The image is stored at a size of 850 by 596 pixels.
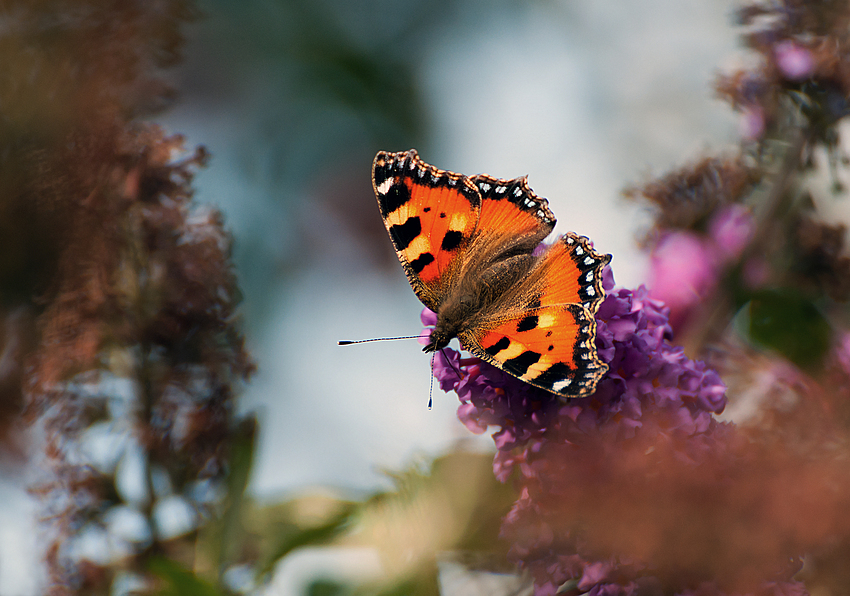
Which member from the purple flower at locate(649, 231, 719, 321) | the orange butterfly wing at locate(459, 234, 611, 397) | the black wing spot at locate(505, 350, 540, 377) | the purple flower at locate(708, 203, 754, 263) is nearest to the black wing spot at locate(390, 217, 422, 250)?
the orange butterfly wing at locate(459, 234, 611, 397)

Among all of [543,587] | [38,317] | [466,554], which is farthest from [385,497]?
[38,317]

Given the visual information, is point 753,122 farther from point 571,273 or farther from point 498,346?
point 498,346

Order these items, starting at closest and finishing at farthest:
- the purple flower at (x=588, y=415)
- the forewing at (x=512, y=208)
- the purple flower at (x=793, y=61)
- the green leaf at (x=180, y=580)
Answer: the purple flower at (x=588, y=415)
the green leaf at (x=180, y=580)
the forewing at (x=512, y=208)
the purple flower at (x=793, y=61)

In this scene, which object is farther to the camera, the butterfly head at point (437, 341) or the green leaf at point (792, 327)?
the green leaf at point (792, 327)

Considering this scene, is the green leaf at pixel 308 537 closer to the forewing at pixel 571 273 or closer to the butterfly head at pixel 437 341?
the butterfly head at pixel 437 341

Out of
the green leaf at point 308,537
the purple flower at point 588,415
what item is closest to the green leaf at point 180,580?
the green leaf at point 308,537

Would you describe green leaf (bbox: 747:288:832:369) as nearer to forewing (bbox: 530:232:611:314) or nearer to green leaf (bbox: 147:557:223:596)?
forewing (bbox: 530:232:611:314)
